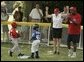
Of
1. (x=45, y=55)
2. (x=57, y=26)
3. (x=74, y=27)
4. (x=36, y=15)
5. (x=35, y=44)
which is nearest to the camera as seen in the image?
(x=35, y=44)

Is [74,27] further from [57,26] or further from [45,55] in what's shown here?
[45,55]

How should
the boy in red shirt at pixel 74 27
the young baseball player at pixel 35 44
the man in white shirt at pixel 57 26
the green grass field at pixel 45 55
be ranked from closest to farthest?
the young baseball player at pixel 35 44 < the green grass field at pixel 45 55 < the boy in red shirt at pixel 74 27 < the man in white shirt at pixel 57 26

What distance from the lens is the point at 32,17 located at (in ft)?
64.5

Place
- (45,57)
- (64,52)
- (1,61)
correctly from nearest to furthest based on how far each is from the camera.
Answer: (1,61) → (45,57) → (64,52)

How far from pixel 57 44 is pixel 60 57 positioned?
2.82ft

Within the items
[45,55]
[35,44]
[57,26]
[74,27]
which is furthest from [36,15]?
[35,44]

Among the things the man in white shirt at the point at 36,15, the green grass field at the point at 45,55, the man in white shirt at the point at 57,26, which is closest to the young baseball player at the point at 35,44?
the green grass field at the point at 45,55

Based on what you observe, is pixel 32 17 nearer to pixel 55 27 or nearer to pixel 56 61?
pixel 55 27

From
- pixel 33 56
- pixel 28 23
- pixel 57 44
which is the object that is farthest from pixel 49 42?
pixel 33 56

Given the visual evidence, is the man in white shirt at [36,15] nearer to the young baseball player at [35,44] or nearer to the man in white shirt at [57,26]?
the man in white shirt at [57,26]

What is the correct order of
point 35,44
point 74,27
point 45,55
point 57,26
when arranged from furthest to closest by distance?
point 57,26 < point 45,55 < point 74,27 < point 35,44

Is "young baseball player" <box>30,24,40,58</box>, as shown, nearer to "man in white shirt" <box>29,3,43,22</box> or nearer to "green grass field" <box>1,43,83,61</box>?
"green grass field" <box>1,43,83,61</box>

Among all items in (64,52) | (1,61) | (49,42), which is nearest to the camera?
(1,61)

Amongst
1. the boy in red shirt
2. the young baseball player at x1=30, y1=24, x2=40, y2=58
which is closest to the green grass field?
the young baseball player at x1=30, y1=24, x2=40, y2=58
